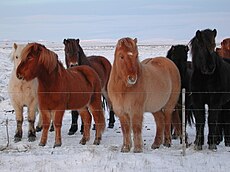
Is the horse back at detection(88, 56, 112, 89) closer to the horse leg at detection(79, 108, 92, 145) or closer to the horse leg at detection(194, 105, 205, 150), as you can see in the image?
the horse leg at detection(79, 108, 92, 145)

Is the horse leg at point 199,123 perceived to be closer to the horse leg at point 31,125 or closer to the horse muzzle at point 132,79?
the horse muzzle at point 132,79

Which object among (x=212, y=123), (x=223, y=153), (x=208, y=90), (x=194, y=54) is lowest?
(x=223, y=153)

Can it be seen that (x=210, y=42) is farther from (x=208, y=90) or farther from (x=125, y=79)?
(x=125, y=79)

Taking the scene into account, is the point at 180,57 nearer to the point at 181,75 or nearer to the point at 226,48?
the point at 181,75

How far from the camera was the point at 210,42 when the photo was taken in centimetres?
745

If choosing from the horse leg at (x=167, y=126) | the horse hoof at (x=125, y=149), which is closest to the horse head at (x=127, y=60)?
the horse hoof at (x=125, y=149)

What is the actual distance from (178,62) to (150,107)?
82.9 inches

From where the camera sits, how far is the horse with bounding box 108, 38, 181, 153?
275 inches

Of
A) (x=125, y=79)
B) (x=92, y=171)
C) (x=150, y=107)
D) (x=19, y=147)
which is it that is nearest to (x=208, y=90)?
(x=150, y=107)

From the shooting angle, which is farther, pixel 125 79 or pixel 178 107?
pixel 178 107

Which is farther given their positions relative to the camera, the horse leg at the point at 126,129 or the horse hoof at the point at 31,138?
the horse hoof at the point at 31,138

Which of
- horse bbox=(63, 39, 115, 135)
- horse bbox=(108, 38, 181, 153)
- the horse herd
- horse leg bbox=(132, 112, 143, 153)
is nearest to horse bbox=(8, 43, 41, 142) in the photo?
the horse herd

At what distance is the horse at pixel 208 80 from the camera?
7.45 m

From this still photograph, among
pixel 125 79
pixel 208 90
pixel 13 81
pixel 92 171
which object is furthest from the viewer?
pixel 13 81
